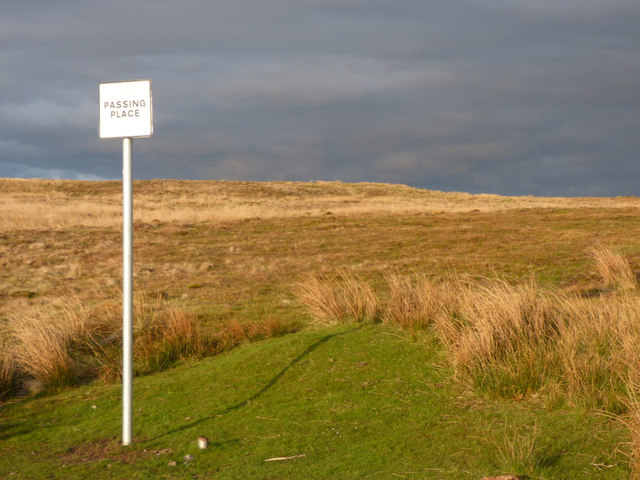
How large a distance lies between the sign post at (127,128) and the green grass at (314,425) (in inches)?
25.9

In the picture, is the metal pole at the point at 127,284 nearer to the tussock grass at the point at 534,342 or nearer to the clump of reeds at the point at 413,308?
the tussock grass at the point at 534,342

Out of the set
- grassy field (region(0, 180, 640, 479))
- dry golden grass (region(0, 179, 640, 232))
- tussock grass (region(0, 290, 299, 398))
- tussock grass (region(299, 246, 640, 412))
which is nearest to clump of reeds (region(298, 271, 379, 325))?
grassy field (region(0, 180, 640, 479))

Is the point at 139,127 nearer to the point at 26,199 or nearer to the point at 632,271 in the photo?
the point at 632,271

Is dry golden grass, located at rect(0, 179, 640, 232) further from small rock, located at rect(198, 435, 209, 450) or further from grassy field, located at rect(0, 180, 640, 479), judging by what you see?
small rock, located at rect(198, 435, 209, 450)

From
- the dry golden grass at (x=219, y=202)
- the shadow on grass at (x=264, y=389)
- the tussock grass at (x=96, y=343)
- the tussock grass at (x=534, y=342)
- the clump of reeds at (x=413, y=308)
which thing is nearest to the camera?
the tussock grass at (x=534, y=342)

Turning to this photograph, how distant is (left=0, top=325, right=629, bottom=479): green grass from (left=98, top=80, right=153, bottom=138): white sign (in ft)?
9.82

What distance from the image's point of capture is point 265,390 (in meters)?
7.19

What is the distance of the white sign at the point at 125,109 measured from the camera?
5.70m

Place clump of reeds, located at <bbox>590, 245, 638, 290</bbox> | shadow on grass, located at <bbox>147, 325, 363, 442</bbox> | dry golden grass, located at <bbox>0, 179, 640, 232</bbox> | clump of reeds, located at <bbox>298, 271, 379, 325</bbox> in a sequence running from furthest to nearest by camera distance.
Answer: dry golden grass, located at <bbox>0, 179, 640, 232</bbox>
clump of reeds, located at <bbox>590, 245, 638, 290</bbox>
clump of reeds, located at <bbox>298, 271, 379, 325</bbox>
shadow on grass, located at <bbox>147, 325, 363, 442</bbox>

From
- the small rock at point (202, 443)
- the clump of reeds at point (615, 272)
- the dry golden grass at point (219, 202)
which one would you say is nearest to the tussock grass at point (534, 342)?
the small rock at point (202, 443)

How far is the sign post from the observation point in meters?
5.71

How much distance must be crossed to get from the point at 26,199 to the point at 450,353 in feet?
156

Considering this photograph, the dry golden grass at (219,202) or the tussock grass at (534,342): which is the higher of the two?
the dry golden grass at (219,202)

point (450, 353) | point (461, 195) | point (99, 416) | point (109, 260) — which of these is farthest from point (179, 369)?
point (461, 195)
